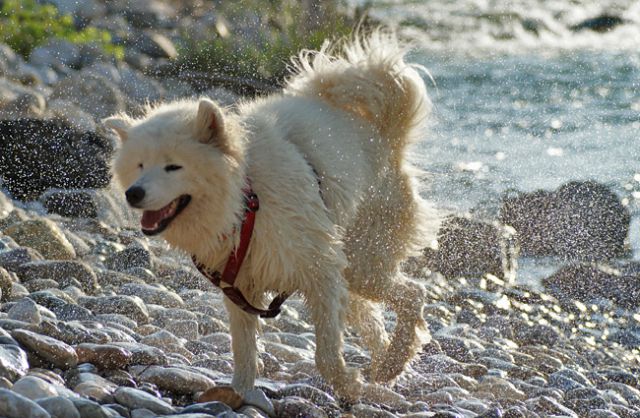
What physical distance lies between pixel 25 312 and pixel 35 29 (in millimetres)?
10341

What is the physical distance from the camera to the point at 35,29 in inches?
599

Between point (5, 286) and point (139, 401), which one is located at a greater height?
point (139, 401)

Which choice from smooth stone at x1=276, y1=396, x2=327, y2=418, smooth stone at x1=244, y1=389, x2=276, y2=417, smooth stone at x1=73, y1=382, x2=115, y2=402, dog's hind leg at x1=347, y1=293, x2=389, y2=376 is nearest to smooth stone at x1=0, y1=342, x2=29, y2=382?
smooth stone at x1=73, y1=382, x2=115, y2=402

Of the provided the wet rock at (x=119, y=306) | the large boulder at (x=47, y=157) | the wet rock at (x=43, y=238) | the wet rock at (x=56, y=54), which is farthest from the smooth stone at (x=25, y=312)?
the wet rock at (x=56, y=54)

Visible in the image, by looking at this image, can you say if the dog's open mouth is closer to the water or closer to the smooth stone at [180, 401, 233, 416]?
the smooth stone at [180, 401, 233, 416]

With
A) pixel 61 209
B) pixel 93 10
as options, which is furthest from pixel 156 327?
pixel 93 10

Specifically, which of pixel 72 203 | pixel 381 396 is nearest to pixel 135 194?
pixel 381 396

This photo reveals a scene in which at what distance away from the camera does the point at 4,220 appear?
8883 mm

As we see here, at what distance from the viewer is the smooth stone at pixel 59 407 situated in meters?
4.03

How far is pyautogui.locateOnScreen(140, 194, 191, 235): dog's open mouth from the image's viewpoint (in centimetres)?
481

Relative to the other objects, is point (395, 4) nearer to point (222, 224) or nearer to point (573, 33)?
point (573, 33)

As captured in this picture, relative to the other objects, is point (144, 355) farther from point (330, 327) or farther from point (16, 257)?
point (16, 257)

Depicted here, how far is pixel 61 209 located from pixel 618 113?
9.52 metres

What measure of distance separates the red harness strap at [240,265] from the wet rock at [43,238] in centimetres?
318
